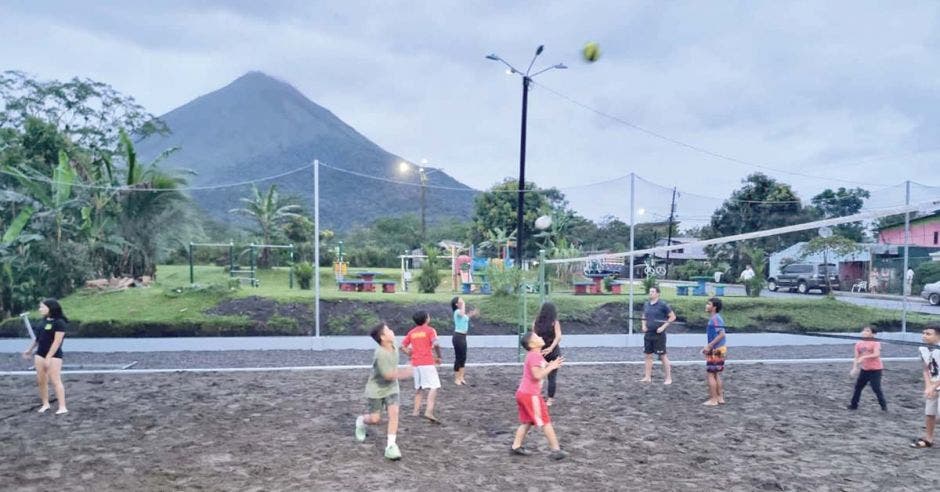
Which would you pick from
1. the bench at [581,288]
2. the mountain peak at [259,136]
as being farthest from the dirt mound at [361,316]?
the mountain peak at [259,136]

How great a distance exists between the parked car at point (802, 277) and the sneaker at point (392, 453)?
53.3 ft

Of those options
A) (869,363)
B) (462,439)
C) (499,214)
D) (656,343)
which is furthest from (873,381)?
(499,214)

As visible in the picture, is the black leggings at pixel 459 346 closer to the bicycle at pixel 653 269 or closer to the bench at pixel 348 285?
the bench at pixel 348 285

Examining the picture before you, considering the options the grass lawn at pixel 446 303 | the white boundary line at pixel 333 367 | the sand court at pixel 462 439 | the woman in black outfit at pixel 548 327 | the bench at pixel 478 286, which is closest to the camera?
the sand court at pixel 462 439

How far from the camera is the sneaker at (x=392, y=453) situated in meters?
6.40

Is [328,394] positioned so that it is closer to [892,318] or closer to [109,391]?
[109,391]


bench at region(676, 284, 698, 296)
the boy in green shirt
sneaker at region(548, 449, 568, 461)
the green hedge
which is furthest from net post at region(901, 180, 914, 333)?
the green hedge

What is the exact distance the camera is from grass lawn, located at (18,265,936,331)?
15648 millimetres

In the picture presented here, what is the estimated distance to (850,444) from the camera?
278 inches

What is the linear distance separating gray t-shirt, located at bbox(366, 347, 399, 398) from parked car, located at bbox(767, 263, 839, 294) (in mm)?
16024

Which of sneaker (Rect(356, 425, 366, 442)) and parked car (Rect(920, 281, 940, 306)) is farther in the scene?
parked car (Rect(920, 281, 940, 306))

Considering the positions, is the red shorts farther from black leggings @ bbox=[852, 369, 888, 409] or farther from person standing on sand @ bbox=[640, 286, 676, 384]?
black leggings @ bbox=[852, 369, 888, 409]

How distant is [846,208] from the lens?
19.2 m

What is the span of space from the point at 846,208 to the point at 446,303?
42.9 feet
